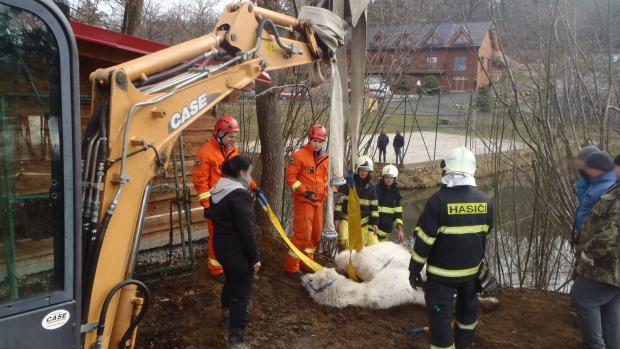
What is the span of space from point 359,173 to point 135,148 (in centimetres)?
427

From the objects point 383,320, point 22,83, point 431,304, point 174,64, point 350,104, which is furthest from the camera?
point 383,320

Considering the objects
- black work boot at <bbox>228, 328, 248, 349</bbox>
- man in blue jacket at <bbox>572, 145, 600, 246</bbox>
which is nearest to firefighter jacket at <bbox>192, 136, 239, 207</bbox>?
black work boot at <bbox>228, 328, 248, 349</bbox>

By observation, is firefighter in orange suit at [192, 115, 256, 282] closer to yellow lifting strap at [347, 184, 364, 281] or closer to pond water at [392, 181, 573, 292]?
yellow lifting strap at [347, 184, 364, 281]

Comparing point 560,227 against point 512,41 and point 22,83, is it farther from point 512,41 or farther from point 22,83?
point 22,83

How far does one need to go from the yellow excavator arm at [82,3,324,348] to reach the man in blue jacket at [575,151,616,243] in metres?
3.09

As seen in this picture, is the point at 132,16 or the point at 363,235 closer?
the point at 363,235

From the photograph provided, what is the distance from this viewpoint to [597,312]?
4215 millimetres

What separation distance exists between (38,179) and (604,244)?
3981mm

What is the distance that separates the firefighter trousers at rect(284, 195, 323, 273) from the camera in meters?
6.28

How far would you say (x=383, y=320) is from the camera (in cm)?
522

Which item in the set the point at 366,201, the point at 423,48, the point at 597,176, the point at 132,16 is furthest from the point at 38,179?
the point at 423,48

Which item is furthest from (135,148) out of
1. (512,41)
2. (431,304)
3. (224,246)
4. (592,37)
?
(592,37)

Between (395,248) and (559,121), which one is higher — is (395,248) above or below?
below

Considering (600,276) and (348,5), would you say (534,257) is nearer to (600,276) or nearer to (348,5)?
(600,276)
